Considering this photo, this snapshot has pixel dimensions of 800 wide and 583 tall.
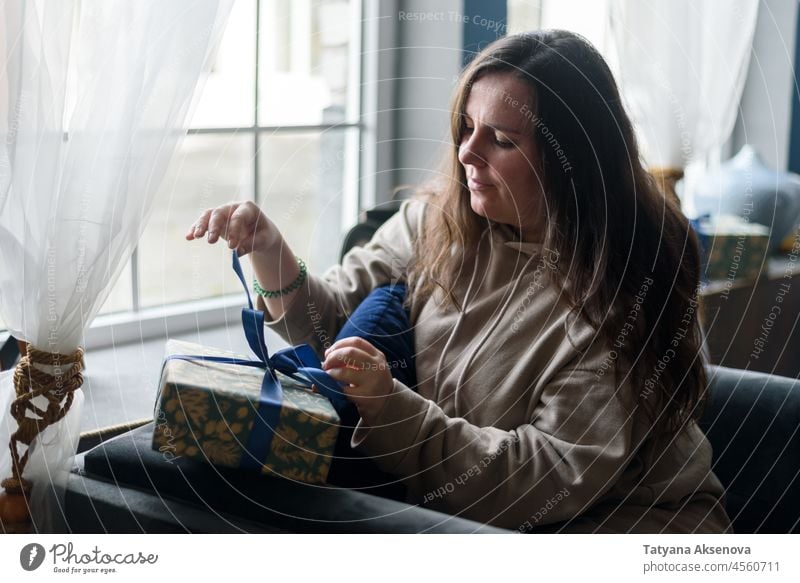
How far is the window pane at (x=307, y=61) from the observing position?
186cm

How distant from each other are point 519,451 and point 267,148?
115 cm

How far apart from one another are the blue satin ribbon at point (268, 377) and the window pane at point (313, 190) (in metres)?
1.00

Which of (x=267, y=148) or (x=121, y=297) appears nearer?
(x=121, y=297)

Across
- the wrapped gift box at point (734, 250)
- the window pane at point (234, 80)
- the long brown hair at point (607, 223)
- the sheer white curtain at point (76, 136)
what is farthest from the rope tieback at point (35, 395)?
the wrapped gift box at point (734, 250)

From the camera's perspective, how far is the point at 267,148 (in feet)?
6.43

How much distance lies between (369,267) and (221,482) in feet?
1.35

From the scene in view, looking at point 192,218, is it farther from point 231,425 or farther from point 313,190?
point 231,425

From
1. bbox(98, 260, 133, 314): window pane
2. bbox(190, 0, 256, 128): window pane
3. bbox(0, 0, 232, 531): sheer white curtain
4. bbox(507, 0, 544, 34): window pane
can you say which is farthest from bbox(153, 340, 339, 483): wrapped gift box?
bbox(507, 0, 544, 34): window pane

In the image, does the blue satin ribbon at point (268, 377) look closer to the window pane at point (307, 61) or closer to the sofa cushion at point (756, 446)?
the sofa cushion at point (756, 446)

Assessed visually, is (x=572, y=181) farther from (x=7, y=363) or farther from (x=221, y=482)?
(x=7, y=363)

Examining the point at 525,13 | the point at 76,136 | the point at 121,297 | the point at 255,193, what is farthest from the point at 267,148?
the point at 76,136

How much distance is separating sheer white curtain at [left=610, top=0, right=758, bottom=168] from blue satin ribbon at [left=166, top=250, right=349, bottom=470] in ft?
4.50

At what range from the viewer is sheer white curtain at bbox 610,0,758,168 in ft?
7.59

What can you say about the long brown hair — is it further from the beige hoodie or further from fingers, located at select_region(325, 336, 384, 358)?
fingers, located at select_region(325, 336, 384, 358)
